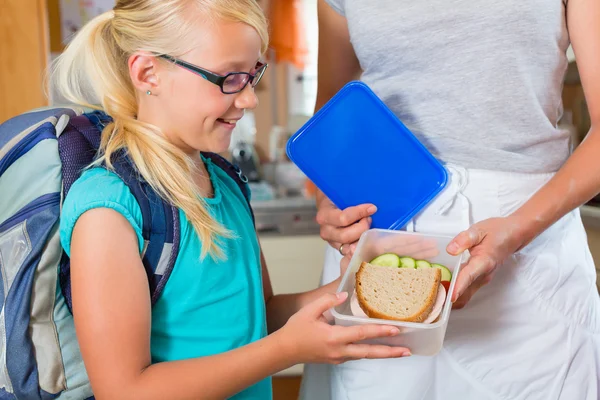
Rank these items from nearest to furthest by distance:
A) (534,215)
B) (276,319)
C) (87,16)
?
(534,215), (276,319), (87,16)

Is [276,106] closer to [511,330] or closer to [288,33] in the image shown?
[288,33]

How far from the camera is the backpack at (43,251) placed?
0.84m

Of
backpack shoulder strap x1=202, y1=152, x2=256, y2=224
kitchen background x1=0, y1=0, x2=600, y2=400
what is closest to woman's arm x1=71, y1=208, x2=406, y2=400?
backpack shoulder strap x1=202, y1=152, x2=256, y2=224

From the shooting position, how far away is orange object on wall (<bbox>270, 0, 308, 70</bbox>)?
335 cm

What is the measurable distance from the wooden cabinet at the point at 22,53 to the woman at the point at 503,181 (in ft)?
6.32

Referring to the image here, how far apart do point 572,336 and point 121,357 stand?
672mm

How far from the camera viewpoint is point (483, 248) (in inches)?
35.4

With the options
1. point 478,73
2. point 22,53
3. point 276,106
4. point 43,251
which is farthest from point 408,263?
point 276,106

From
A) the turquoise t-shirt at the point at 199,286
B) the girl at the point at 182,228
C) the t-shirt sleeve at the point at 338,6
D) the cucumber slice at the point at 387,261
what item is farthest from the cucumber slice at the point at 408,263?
the t-shirt sleeve at the point at 338,6

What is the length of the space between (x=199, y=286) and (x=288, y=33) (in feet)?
8.63

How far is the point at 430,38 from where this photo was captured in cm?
102

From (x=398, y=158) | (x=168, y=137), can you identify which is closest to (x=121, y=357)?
(x=168, y=137)

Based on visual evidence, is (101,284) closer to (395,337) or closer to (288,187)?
(395,337)

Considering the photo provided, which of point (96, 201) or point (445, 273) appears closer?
point (96, 201)
